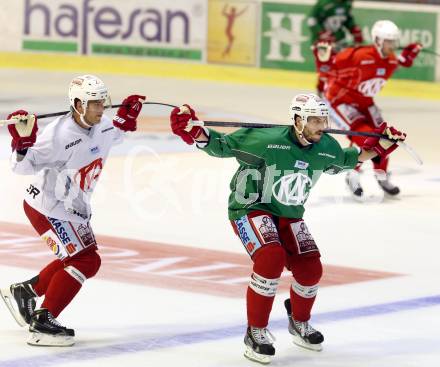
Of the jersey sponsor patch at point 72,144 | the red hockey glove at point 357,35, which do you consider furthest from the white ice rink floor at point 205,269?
the red hockey glove at point 357,35

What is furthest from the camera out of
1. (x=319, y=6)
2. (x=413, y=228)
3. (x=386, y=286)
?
(x=319, y=6)

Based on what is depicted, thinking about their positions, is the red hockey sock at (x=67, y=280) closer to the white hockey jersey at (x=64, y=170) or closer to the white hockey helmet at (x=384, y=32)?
the white hockey jersey at (x=64, y=170)

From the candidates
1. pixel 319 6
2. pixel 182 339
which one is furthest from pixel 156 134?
pixel 182 339

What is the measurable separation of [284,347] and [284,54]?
13538 millimetres

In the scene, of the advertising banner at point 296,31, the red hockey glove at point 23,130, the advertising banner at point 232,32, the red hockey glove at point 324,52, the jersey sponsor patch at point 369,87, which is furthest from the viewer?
the advertising banner at point 232,32

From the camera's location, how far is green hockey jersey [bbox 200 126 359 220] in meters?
7.11

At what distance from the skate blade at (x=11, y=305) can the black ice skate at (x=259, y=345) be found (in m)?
1.21

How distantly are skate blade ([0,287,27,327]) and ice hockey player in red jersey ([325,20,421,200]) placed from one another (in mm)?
5528

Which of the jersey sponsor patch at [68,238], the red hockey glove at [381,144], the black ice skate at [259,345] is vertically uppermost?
the red hockey glove at [381,144]

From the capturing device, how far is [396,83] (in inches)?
771

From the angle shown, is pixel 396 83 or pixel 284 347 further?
pixel 396 83

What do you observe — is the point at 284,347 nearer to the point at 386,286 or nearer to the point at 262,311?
the point at 262,311

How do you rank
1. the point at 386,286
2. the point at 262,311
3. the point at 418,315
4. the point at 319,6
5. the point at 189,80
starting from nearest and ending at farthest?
1. the point at 262,311
2. the point at 418,315
3. the point at 386,286
4. the point at 319,6
5. the point at 189,80

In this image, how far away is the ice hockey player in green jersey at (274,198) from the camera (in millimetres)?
7023
